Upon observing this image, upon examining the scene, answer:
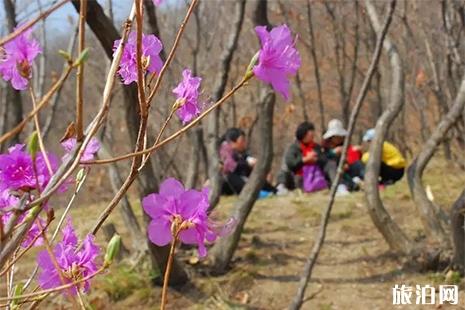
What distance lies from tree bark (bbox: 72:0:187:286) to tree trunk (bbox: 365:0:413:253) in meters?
1.02

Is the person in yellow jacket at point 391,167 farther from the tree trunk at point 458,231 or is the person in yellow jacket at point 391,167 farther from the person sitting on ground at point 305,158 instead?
the tree trunk at point 458,231

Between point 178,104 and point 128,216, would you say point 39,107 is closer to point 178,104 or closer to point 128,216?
point 178,104

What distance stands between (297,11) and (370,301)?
22.3 feet

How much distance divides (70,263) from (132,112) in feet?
5.78

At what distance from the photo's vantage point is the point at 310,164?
619cm

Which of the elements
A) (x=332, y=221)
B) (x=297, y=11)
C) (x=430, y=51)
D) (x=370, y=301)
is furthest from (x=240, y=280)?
(x=297, y=11)

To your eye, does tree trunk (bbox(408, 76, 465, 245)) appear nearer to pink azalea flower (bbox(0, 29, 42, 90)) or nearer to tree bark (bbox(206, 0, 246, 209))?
tree bark (bbox(206, 0, 246, 209))

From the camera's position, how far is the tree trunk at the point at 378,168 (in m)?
3.23

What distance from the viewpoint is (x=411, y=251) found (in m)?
3.15

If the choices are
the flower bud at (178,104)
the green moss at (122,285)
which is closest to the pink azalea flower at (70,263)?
the flower bud at (178,104)

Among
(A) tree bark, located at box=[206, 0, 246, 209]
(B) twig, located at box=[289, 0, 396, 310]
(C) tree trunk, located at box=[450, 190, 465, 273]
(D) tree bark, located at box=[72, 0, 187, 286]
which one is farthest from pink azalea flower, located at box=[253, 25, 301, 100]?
(A) tree bark, located at box=[206, 0, 246, 209]

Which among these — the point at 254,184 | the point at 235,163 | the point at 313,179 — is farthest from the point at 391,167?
the point at 254,184

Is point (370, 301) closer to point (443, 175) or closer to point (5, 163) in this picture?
point (5, 163)

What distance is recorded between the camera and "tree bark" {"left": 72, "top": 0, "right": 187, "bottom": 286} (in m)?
2.35
